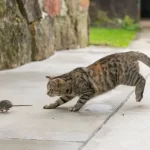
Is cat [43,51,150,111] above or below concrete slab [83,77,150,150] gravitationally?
above

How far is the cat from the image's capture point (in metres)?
7.11

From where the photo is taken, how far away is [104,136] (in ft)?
19.3

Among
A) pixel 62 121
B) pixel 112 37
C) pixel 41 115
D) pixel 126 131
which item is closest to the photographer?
pixel 126 131

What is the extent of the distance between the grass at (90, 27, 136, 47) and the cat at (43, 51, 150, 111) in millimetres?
8139

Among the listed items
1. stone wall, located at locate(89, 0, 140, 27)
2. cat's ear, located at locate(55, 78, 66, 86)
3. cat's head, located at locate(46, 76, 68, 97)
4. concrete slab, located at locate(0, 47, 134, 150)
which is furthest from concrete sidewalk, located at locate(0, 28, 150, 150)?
stone wall, located at locate(89, 0, 140, 27)

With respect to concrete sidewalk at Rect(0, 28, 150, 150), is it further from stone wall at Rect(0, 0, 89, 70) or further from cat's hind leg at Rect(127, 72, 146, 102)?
stone wall at Rect(0, 0, 89, 70)

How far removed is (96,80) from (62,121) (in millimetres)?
945

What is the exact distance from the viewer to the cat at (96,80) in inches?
280

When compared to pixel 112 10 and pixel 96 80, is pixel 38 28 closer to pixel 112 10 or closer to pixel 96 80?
pixel 96 80

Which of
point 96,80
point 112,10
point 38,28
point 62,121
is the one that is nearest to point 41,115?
point 62,121

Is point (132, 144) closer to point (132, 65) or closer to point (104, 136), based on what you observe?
point (104, 136)

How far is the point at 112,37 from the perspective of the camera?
18125 mm

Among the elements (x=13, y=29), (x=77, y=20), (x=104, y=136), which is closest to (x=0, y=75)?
(x=13, y=29)

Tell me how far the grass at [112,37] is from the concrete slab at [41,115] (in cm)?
585
